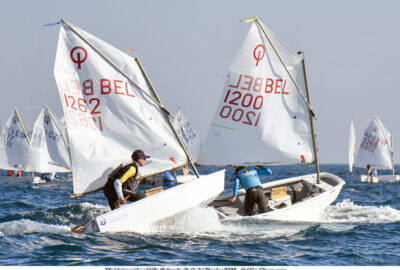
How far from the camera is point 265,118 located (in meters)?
20.4

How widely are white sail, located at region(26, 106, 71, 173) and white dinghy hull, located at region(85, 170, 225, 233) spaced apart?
112 ft

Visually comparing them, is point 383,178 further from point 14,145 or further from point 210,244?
point 210,244

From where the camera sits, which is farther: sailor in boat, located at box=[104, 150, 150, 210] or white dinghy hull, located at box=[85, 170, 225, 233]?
sailor in boat, located at box=[104, 150, 150, 210]

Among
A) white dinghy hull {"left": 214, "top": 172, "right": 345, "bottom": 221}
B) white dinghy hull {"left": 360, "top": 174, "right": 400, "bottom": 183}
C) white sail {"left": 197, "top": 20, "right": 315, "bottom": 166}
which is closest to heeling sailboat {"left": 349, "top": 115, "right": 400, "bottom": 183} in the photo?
white dinghy hull {"left": 360, "top": 174, "right": 400, "bottom": 183}

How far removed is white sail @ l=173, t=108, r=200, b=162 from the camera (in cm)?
5189

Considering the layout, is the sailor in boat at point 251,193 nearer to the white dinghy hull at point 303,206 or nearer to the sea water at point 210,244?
the white dinghy hull at point 303,206

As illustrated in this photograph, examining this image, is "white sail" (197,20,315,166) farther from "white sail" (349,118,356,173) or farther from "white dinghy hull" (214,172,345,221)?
"white sail" (349,118,356,173)

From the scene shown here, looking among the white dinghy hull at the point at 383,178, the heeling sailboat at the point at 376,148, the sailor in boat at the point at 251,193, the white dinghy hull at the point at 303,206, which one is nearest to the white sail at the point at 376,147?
the heeling sailboat at the point at 376,148

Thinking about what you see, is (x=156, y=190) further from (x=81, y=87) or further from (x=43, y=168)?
(x=43, y=168)

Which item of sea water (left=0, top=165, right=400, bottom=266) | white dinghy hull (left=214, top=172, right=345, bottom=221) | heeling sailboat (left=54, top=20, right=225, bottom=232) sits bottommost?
sea water (left=0, top=165, right=400, bottom=266)

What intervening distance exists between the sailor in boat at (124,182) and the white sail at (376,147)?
48609mm

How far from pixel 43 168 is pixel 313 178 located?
33.0m

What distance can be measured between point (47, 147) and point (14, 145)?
3.71m

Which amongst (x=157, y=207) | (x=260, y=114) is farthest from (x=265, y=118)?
(x=157, y=207)
